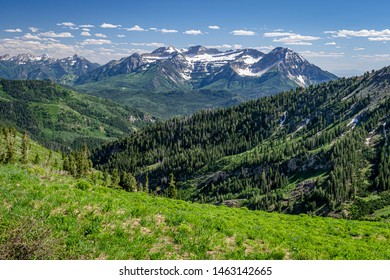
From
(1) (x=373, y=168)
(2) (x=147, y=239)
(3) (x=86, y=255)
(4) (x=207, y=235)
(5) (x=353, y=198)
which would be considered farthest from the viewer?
(1) (x=373, y=168)

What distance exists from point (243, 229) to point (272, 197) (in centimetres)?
16816

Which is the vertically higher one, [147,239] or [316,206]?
[147,239]

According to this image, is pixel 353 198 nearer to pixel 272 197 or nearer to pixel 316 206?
pixel 316 206

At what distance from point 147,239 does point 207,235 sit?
423 centimetres

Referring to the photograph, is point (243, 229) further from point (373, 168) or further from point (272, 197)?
point (373, 168)

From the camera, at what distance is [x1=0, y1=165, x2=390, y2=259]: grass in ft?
57.3

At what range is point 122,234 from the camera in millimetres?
20781

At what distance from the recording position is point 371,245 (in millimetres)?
25797

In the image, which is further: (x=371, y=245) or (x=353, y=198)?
(x=353, y=198)

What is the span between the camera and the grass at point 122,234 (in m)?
17.5
